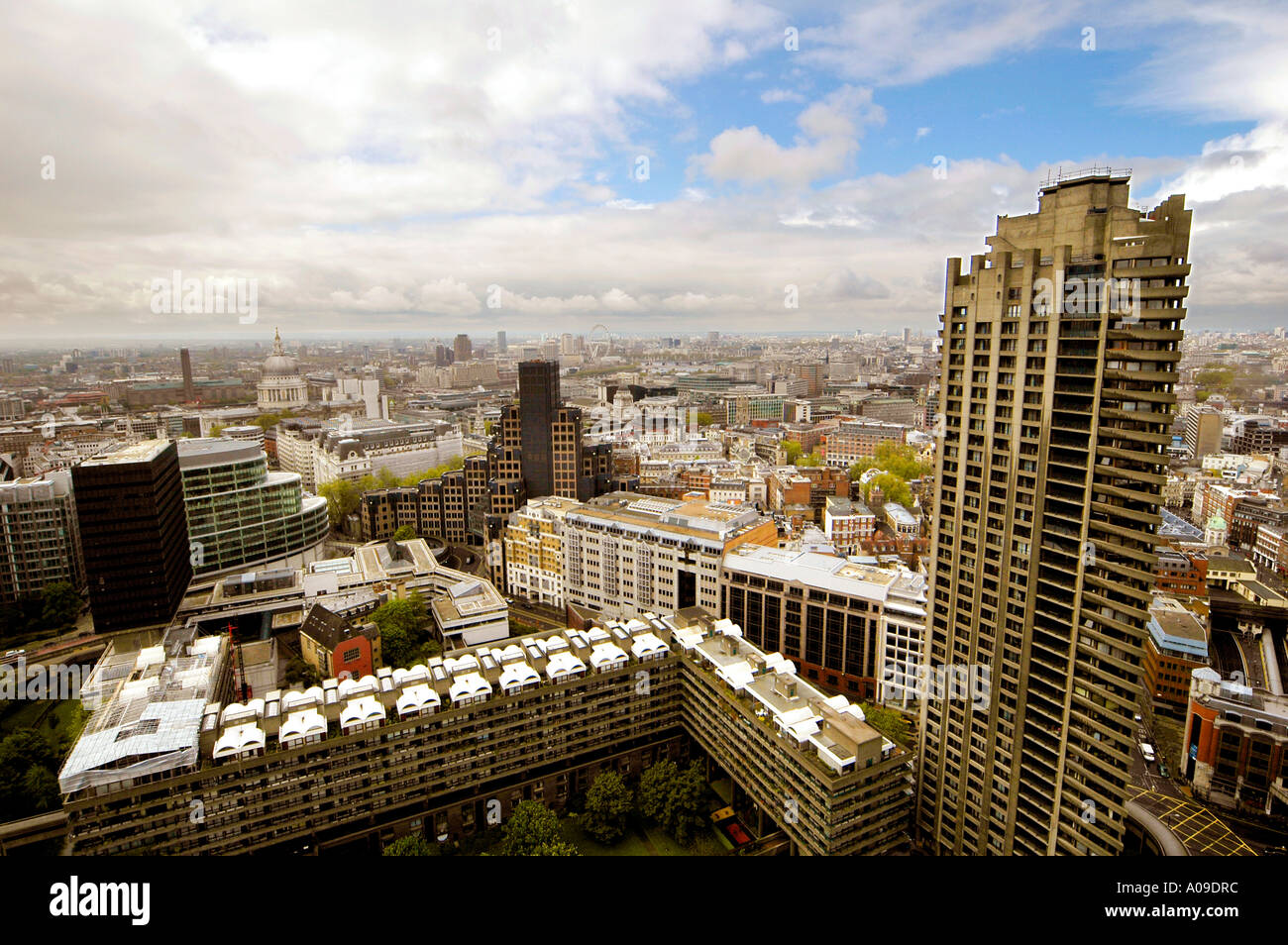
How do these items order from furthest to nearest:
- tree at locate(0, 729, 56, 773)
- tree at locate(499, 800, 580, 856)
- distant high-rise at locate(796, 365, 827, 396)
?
distant high-rise at locate(796, 365, 827, 396), tree at locate(0, 729, 56, 773), tree at locate(499, 800, 580, 856)

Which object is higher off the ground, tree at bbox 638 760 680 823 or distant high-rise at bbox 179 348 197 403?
distant high-rise at bbox 179 348 197 403

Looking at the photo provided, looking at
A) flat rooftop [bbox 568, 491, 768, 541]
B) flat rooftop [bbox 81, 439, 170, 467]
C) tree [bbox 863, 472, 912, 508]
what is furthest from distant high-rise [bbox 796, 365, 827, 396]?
flat rooftop [bbox 81, 439, 170, 467]

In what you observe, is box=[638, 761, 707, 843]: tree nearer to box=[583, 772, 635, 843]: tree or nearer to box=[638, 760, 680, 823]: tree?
box=[638, 760, 680, 823]: tree

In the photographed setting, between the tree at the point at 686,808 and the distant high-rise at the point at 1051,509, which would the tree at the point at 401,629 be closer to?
the tree at the point at 686,808

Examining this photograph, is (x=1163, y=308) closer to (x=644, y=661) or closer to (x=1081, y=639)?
(x=1081, y=639)

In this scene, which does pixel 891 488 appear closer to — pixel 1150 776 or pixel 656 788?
pixel 1150 776

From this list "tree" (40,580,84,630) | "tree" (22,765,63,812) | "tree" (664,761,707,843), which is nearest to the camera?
"tree" (22,765,63,812)
